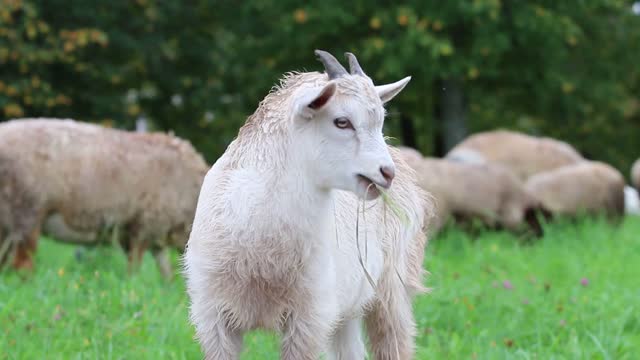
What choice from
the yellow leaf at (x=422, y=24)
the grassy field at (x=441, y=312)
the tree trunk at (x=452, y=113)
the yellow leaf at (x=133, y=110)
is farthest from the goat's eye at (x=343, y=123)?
the yellow leaf at (x=133, y=110)

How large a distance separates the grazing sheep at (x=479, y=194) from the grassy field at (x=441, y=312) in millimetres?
2155

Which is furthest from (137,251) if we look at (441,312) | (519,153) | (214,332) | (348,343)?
(519,153)

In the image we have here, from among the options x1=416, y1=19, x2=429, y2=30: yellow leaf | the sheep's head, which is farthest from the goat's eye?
x1=416, y1=19, x2=429, y2=30: yellow leaf

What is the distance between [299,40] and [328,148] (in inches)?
581

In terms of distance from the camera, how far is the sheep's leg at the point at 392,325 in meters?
4.84

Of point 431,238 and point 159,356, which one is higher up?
point 159,356

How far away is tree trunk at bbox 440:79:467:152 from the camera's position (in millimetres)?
18906

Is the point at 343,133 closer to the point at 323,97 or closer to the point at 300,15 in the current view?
the point at 323,97

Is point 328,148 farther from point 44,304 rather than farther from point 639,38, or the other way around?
point 639,38

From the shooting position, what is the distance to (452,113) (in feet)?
62.0

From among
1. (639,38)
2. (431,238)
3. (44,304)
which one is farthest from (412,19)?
(44,304)

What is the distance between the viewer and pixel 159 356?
528cm

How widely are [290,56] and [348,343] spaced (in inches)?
585

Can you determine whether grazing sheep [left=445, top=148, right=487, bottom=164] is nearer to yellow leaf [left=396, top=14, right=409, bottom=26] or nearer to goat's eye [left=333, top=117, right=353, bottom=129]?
yellow leaf [left=396, top=14, right=409, bottom=26]
